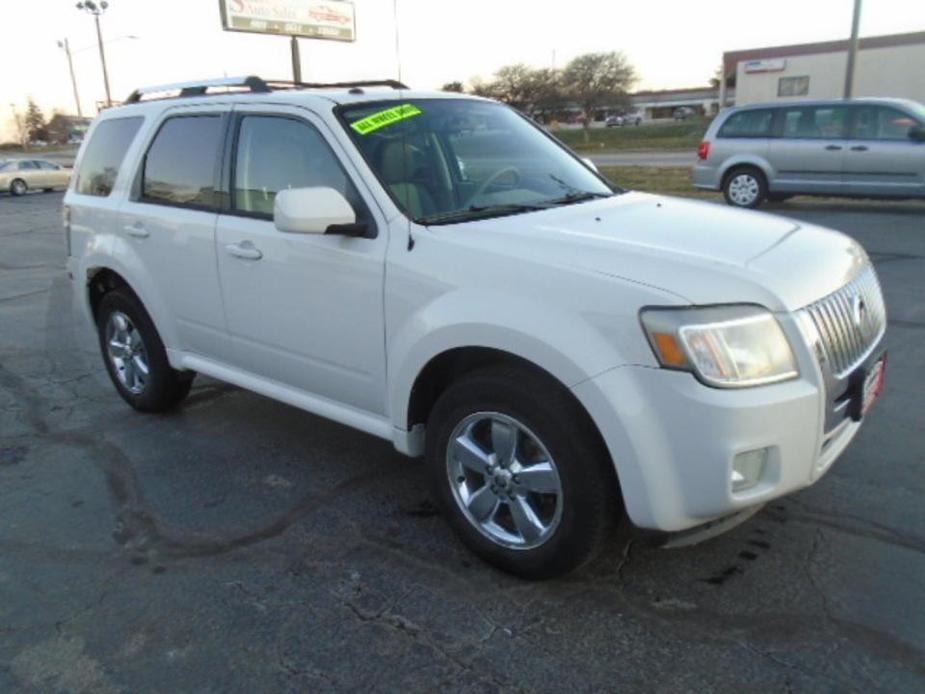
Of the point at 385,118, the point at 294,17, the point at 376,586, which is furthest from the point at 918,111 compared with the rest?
the point at 294,17

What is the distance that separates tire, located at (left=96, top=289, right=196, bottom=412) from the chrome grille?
141 inches

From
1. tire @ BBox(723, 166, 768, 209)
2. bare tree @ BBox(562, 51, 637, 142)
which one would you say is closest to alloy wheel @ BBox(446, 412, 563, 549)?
tire @ BBox(723, 166, 768, 209)

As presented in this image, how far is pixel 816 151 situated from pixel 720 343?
12.3 m

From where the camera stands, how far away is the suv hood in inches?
99.7

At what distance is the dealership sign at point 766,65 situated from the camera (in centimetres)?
5125

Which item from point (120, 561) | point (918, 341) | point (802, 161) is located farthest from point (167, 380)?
point (802, 161)

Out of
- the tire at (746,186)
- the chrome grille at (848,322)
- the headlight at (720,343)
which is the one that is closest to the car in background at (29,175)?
the tire at (746,186)

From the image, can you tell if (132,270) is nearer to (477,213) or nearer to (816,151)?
(477,213)

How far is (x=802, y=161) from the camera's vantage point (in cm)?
1329

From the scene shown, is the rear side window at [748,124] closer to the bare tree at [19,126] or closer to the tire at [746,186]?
the tire at [746,186]

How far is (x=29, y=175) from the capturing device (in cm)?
3019

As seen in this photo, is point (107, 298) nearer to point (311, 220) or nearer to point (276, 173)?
point (276, 173)

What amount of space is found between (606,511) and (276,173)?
2224 millimetres

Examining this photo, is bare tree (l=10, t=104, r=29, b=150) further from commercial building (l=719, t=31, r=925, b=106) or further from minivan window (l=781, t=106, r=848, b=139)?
minivan window (l=781, t=106, r=848, b=139)
